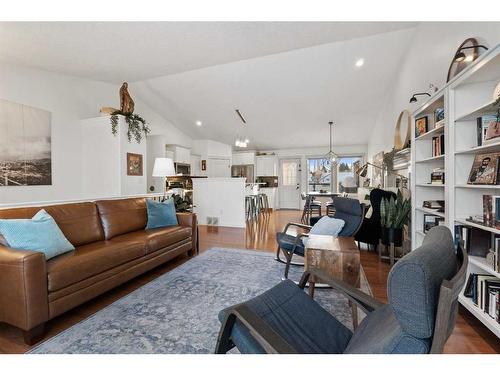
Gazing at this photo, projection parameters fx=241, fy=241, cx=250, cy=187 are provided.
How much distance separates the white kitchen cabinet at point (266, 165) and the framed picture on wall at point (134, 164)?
537 centimetres

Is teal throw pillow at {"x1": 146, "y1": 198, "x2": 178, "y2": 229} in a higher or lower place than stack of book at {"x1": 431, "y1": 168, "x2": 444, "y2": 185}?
lower

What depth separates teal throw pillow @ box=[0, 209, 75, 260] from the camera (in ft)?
6.06

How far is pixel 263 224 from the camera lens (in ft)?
20.0

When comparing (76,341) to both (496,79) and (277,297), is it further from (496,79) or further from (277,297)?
(496,79)

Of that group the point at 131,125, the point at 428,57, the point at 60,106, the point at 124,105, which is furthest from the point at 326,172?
the point at 60,106

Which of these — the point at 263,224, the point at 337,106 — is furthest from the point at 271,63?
the point at 263,224

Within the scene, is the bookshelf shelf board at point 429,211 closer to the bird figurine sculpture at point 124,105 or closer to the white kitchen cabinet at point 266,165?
the bird figurine sculpture at point 124,105

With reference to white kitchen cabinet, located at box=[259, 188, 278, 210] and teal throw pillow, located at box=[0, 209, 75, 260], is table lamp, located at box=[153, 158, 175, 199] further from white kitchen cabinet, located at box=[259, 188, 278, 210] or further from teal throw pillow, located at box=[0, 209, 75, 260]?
white kitchen cabinet, located at box=[259, 188, 278, 210]

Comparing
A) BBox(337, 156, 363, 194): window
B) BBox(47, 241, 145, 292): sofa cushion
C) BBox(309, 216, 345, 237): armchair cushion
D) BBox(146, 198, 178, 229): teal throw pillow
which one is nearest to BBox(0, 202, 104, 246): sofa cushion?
BBox(47, 241, 145, 292): sofa cushion

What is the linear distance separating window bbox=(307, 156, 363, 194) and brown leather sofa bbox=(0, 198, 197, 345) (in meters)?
6.30

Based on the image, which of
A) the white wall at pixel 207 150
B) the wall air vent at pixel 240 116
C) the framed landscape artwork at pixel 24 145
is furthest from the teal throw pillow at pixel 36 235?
the white wall at pixel 207 150

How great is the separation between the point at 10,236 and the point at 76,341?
37.8 inches

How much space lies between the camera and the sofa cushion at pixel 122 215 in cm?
284

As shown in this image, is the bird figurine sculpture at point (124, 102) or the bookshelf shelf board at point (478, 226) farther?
the bird figurine sculpture at point (124, 102)
